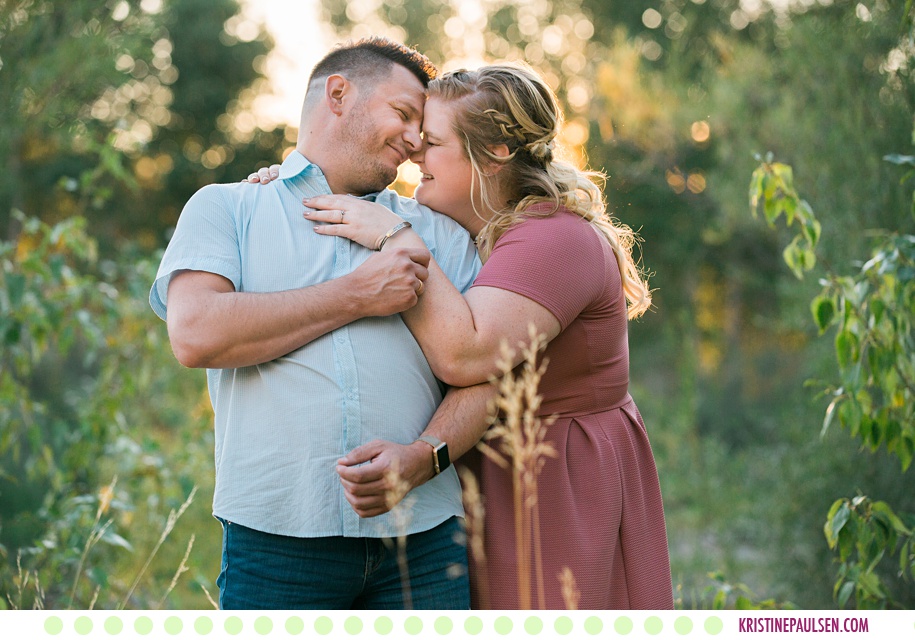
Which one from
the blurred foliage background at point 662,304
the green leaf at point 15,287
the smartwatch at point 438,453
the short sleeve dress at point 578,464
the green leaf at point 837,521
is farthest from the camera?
the blurred foliage background at point 662,304

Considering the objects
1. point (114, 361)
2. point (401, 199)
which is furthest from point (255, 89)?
point (401, 199)

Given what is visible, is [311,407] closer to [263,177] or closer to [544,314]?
[544,314]

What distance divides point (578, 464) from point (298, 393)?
795 millimetres

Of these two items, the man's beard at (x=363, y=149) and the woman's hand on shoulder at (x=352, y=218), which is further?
the man's beard at (x=363, y=149)

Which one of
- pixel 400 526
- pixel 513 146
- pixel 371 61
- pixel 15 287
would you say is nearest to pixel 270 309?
pixel 400 526

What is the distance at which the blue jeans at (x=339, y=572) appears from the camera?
2197 mm

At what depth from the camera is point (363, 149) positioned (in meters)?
2.70

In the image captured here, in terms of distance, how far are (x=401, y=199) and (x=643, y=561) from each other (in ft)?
4.33

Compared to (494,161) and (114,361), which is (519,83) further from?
(114,361)
